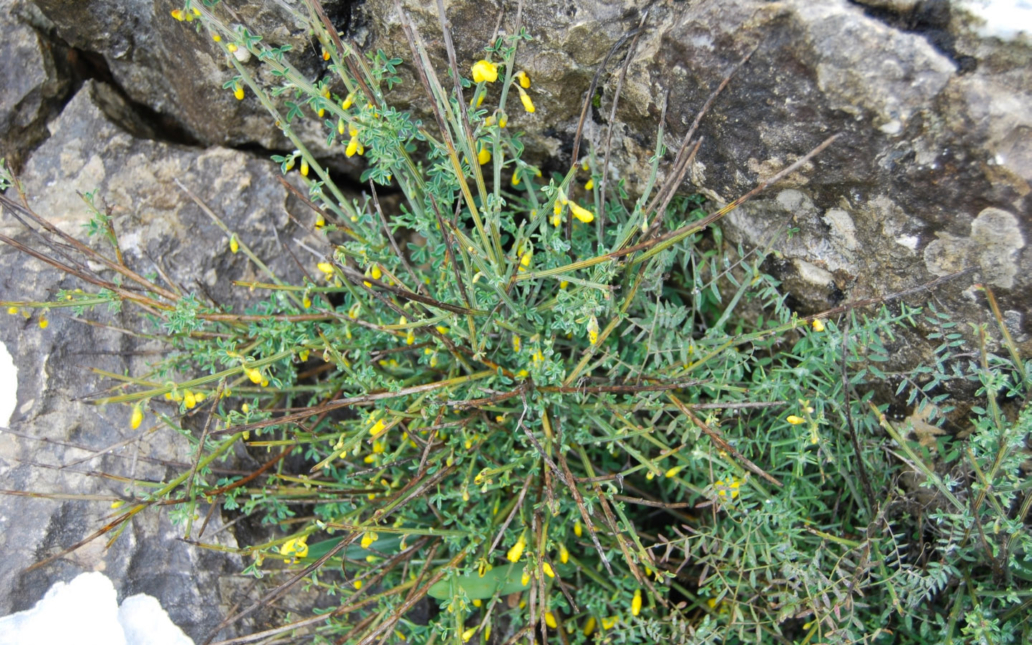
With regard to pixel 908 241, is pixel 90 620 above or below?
below

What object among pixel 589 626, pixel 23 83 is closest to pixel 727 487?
pixel 589 626

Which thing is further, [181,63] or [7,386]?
[181,63]

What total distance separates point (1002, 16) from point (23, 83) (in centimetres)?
310

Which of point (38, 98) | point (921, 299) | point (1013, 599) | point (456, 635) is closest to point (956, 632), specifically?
point (1013, 599)

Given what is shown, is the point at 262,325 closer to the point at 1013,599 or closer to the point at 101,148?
the point at 101,148

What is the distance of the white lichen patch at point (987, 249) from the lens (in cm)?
170

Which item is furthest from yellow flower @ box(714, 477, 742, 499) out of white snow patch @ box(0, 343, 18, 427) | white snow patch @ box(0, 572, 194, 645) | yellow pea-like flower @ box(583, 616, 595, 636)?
white snow patch @ box(0, 343, 18, 427)

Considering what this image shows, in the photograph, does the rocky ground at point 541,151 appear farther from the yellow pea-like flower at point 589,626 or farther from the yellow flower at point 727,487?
the yellow pea-like flower at point 589,626

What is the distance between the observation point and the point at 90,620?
224 centimetres

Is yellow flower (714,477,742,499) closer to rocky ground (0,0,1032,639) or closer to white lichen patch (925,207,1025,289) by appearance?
rocky ground (0,0,1032,639)

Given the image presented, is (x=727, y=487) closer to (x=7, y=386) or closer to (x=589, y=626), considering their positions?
(x=589, y=626)

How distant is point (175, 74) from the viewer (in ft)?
8.32

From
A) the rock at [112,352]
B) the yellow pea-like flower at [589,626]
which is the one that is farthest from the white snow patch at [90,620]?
the yellow pea-like flower at [589,626]

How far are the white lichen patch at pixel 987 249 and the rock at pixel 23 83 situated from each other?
3.05m
